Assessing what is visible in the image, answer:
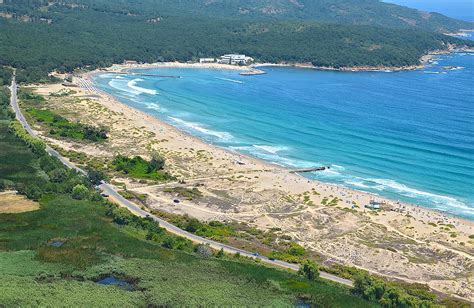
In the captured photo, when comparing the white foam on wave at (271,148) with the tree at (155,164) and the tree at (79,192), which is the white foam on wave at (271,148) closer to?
the tree at (155,164)

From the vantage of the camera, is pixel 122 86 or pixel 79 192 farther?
pixel 122 86

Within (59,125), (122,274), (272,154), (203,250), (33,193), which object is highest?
(59,125)

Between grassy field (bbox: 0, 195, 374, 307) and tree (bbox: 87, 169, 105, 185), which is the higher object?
tree (bbox: 87, 169, 105, 185)

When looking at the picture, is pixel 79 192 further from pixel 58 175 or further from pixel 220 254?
pixel 220 254

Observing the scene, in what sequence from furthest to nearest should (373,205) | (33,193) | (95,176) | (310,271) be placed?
(95,176) < (373,205) < (33,193) < (310,271)

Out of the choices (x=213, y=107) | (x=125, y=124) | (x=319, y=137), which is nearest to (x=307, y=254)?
(x=319, y=137)

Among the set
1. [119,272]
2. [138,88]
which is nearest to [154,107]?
[138,88]

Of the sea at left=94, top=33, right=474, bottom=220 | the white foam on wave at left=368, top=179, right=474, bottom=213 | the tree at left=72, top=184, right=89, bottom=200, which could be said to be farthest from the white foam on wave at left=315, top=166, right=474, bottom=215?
the tree at left=72, top=184, right=89, bottom=200

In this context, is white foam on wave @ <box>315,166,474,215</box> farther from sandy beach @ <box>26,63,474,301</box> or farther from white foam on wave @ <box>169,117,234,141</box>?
white foam on wave @ <box>169,117,234,141</box>
